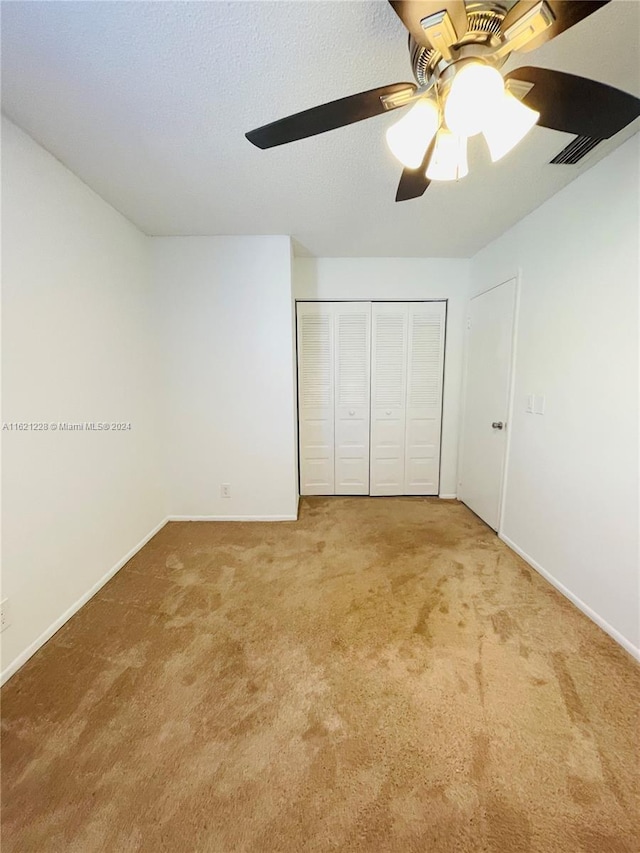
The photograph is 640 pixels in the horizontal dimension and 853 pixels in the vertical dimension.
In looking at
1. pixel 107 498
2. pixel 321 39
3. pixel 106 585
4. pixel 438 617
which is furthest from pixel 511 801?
pixel 321 39

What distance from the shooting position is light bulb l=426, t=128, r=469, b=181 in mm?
1081

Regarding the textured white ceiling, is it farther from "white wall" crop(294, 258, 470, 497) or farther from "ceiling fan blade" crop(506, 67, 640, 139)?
"white wall" crop(294, 258, 470, 497)

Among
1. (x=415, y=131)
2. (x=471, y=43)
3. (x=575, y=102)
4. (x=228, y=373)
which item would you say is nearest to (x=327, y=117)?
(x=415, y=131)

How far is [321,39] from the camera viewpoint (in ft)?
3.47

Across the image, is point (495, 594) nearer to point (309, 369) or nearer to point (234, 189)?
point (309, 369)

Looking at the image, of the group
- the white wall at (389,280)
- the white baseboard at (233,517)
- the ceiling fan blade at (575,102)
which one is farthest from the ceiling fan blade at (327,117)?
the white baseboard at (233,517)

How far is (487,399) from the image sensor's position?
2676mm

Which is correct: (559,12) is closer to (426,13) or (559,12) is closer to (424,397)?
(426,13)

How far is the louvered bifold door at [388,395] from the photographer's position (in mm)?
3070

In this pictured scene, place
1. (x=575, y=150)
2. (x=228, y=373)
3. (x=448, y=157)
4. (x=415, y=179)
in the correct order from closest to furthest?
(x=448, y=157)
(x=415, y=179)
(x=575, y=150)
(x=228, y=373)

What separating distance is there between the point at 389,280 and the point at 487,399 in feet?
4.73

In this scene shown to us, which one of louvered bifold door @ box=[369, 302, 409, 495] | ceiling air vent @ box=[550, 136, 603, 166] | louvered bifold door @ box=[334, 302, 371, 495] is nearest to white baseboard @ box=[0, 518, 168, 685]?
louvered bifold door @ box=[334, 302, 371, 495]

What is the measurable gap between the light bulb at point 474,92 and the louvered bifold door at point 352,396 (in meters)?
2.22

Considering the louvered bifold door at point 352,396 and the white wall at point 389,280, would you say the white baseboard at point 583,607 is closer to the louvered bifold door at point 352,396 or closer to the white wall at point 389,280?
the louvered bifold door at point 352,396
